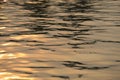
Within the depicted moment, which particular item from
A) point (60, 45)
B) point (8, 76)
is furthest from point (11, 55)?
point (8, 76)

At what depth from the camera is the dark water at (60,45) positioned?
10.1 meters

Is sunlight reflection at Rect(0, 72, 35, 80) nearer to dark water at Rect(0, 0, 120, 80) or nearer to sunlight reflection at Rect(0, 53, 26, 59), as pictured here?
dark water at Rect(0, 0, 120, 80)

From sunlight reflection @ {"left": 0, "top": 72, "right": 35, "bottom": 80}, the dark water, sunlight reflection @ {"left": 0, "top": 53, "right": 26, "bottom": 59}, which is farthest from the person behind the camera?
sunlight reflection @ {"left": 0, "top": 53, "right": 26, "bottom": 59}

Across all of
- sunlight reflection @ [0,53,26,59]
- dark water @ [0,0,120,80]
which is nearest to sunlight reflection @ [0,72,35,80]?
dark water @ [0,0,120,80]

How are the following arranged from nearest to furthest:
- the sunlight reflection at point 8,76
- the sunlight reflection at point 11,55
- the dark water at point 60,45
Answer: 1. the sunlight reflection at point 8,76
2. the dark water at point 60,45
3. the sunlight reflection at point 11,55

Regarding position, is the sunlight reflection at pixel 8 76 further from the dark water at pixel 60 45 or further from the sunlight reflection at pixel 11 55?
the sunlight reflection at pixel 11 55

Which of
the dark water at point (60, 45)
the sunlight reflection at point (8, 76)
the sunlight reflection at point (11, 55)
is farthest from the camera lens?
the sunlight reflection at point (11, 55)

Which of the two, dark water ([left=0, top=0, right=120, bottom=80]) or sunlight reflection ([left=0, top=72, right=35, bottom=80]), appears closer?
sunlight reflection ([left=0, top=72, right=35, bottom=80])

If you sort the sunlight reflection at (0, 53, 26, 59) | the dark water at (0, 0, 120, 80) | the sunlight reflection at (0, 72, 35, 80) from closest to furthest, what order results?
the sunlight reflection at (0, 72, 35, 80)
the dark water at (0, 0, 120, 80)
the sunlight reflection at (0, 53, 26, 59)

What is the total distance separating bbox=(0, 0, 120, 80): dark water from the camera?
10148 mm

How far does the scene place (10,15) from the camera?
22.6 m

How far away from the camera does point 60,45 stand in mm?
13789

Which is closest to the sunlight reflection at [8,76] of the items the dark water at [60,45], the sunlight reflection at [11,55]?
the dark water at [60,45]

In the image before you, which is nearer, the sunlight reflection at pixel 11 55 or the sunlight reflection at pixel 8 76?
the sunlight reflection at pixel 8 76
